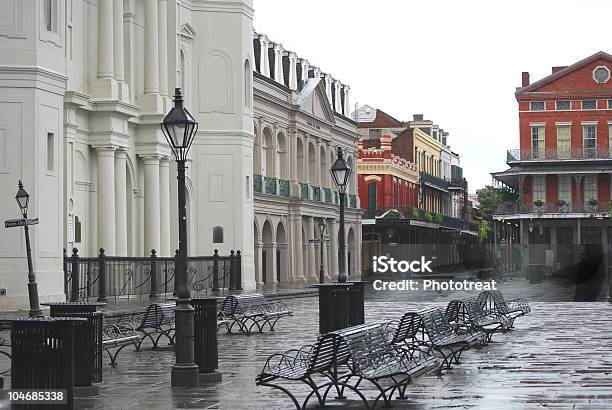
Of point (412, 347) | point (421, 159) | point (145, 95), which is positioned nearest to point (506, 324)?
point (412, 347)

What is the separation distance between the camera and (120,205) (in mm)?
42156

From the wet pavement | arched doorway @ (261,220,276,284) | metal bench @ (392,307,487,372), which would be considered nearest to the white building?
arched doorway @ (261,220,276,284)

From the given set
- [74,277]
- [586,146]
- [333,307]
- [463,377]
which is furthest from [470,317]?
[586,146]

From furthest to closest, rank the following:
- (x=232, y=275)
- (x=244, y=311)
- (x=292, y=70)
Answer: (x=292, y=70)
(x=232, y=275)
(x=244, y=311)

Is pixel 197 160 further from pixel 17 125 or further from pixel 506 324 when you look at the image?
pixel 506 324

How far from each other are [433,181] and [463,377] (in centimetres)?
9807

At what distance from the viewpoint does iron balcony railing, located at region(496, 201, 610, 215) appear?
8975 cm

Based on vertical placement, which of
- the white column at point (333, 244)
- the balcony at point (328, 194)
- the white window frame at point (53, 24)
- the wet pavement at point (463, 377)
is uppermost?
the white window frame at point (53, 24)

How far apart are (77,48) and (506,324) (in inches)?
769

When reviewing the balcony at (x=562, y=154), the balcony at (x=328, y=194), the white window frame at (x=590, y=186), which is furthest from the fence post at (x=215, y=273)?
the white window frame at (x=590, y=186)

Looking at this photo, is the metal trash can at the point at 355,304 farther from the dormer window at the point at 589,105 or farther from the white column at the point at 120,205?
the dormer window at the point at 589,105

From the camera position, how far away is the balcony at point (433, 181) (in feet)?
359

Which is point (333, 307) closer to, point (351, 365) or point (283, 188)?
point (351, 365)

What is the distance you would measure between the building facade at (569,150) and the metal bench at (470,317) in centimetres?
A: 6623
